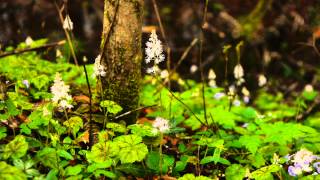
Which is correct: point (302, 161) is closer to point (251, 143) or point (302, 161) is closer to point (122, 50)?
point (251, 143)

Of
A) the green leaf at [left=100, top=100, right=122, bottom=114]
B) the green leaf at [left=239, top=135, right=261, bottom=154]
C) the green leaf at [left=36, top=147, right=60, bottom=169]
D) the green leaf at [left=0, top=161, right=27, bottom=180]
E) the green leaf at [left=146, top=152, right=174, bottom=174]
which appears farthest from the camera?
the green leaf at [left=239, top=135, right=261, bottom=154]

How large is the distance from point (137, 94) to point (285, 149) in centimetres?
102

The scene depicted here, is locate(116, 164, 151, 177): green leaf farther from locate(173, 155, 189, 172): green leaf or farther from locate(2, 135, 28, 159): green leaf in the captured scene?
locate(2, 135, 28, 159): green leaf

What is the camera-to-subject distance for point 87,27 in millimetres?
6973

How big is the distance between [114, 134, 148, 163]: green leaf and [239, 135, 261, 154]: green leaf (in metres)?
0.73

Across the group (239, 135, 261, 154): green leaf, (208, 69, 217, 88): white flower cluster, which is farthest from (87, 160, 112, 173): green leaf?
(208, 69, 217, 88): white flower cluster

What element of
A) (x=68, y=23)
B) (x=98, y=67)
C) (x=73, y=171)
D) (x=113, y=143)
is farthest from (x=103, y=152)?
(x=68, y=23)

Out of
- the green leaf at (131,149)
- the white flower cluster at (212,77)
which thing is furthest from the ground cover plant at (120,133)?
the white flower cluster at (212,77)

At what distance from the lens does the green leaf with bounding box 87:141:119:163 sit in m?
2.00

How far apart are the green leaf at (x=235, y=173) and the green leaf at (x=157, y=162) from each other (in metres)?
0.33

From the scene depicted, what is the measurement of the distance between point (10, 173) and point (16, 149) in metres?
0.16

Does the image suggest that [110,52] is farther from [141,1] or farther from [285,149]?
[285,149]

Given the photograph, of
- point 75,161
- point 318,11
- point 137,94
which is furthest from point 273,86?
point 75,161

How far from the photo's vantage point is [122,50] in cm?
250
